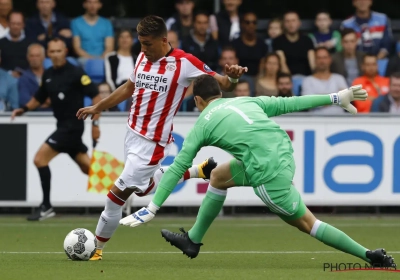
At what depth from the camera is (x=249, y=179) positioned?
8.41 m

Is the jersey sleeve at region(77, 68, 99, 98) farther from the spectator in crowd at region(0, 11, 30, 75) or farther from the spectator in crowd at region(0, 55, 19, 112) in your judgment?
the spectator in crowd at region(0, 11, 30, 75)

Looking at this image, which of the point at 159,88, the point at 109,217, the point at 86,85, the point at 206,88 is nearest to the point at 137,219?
the point at 206,88

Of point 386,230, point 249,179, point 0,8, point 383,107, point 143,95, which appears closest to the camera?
point 249,179

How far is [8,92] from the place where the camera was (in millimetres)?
15234

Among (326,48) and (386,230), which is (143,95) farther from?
(326,48)

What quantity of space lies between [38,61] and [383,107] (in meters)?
5.33

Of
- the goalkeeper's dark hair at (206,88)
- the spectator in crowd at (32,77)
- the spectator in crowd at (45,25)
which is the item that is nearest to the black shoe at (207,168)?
the goalkeeper's dark hair at (206,88)

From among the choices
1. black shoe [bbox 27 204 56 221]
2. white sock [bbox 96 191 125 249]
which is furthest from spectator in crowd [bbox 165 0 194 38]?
white sock [bbox 96 191 125 249]

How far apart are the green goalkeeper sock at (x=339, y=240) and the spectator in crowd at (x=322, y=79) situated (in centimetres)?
754

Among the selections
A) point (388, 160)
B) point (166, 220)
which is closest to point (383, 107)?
point (388, 160)

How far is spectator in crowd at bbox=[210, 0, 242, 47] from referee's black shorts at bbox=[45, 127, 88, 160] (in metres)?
3.68

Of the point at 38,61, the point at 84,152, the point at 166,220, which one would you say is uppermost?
the point at 38,61

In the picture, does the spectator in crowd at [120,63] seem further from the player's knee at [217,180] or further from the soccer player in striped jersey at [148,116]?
the player's knee at [217,180]

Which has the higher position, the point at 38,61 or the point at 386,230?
the point at 38,61
